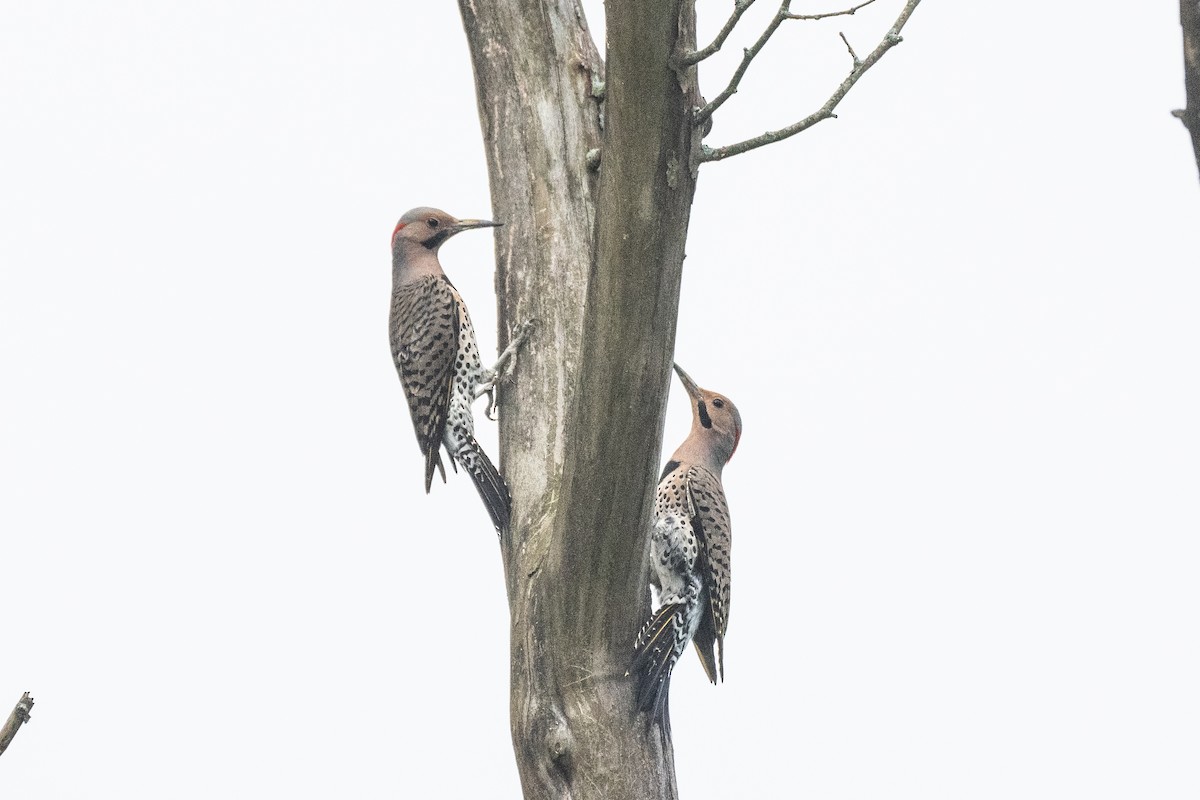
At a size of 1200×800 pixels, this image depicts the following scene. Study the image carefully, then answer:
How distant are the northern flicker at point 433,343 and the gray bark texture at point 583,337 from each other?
1.06 m

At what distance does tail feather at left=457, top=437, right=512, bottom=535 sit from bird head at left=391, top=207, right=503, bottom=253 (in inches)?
45.8

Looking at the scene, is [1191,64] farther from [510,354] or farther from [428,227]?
[428,227]

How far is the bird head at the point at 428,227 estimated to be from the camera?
612 centimetres

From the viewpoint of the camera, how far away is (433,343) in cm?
580

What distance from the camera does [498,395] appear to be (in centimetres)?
440

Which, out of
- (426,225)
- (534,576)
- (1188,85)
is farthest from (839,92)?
(426,225)

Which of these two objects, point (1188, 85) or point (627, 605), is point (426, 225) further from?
point (1188, 85)

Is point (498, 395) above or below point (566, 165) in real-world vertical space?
below

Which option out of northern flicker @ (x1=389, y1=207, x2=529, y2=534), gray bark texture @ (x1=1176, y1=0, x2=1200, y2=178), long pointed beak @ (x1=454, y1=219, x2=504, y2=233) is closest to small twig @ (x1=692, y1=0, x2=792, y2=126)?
gray bark texture @ (x1=1176, y1=0, x2=1200, y2=178)

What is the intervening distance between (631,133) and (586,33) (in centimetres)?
171

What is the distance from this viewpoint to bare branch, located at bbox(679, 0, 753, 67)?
2676 millimetres

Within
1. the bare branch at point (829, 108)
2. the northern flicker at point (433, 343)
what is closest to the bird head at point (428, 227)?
the northern flicker at point (433, 343)

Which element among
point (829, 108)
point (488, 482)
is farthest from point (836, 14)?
point (488, 482)

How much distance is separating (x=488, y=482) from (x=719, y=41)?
2.17 m
